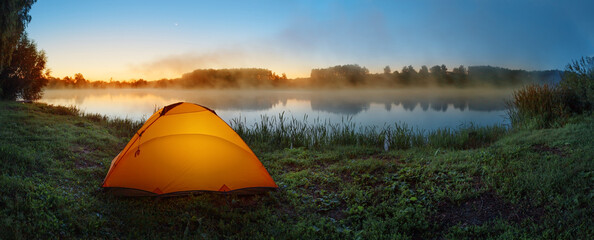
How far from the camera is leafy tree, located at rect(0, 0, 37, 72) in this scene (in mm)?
12055

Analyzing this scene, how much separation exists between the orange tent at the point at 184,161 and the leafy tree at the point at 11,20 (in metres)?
10.4

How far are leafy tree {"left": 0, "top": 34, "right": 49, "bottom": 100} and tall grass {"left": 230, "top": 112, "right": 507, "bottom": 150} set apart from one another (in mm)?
20839

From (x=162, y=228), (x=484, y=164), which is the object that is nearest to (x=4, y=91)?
(x=162, y=228)

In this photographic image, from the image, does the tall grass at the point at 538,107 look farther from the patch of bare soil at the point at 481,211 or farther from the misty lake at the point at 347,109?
the patch of bare soil at the point at 481,211

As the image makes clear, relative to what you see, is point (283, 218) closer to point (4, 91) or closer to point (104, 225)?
point (104, 225)

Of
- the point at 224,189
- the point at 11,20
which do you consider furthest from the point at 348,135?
the point at 11,20

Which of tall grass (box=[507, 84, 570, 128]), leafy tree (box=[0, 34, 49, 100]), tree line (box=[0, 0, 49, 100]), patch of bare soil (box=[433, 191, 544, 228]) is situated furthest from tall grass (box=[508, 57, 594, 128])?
leafy tree (box=[0, 34, 49, 100])

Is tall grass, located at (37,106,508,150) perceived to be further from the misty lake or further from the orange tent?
the orange tent

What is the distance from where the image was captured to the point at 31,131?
1034 centimetres

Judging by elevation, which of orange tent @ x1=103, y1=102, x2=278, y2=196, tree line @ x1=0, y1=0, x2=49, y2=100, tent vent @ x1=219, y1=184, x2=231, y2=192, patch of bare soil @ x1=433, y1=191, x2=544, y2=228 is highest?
Result: tree line @ x1=0, y1=0, x2=49, y2=100

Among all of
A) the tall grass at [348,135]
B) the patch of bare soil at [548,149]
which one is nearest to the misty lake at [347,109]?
the tall grass at [348,135]

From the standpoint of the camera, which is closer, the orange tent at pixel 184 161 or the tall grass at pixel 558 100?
the orange tent at pixel 184 161

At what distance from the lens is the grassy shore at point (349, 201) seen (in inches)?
184

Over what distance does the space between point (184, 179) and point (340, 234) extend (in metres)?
3.21
